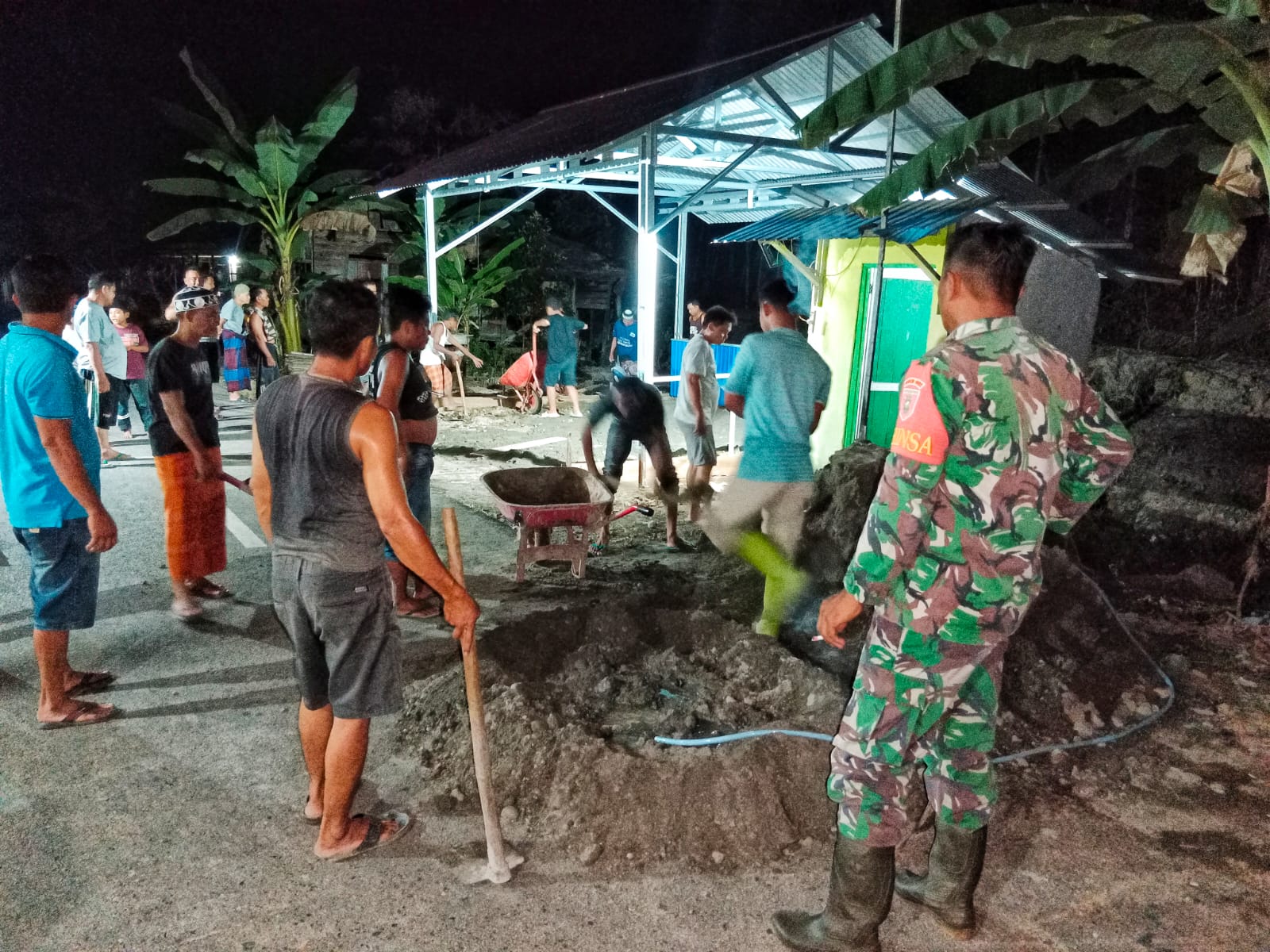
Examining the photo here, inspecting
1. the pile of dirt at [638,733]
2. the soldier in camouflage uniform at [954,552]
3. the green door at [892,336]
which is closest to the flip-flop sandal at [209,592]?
the pile of dirt at [638,733]

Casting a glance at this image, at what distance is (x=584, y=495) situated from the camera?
20.9 feet

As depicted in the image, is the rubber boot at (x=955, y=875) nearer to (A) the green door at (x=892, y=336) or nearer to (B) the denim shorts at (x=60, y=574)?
(B) the denim shorts at (x=60, y=574)

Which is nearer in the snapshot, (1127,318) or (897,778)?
(897,778)

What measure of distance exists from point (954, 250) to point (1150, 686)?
3122 millimetres

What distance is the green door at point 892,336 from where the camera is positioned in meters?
9.41

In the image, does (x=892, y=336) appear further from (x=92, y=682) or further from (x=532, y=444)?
(x=92, y=682)

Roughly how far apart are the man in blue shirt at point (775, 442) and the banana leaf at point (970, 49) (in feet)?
3.74

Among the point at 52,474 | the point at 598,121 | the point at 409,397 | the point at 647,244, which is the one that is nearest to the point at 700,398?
the point at 409,397

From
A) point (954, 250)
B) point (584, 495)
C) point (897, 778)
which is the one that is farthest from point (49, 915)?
point (584, 495)

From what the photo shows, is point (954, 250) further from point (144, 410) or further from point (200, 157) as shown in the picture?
point (200, 157)

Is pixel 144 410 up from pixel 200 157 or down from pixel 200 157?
down

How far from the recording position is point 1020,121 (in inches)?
186

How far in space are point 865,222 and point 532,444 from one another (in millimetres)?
4999

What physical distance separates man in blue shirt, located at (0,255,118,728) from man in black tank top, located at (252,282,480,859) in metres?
1.33
